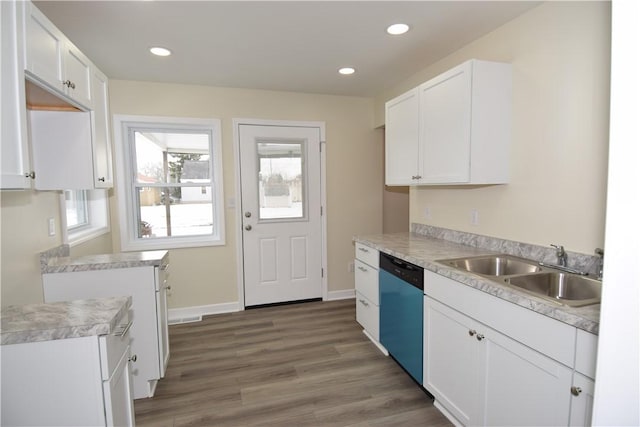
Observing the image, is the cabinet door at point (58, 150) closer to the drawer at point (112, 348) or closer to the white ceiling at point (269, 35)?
the white ceiling at point (269, 35)

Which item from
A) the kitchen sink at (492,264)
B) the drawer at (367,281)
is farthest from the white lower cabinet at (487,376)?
the drawer at (367,281)

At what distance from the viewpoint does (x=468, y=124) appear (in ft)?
6.74

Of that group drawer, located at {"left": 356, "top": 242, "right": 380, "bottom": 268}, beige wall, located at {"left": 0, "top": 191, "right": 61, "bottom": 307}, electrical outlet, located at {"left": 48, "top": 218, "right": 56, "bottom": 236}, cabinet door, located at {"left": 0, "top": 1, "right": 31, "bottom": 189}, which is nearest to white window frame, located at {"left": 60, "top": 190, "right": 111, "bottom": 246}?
electrical outlet, located at {"left": 48, "top": 218, "right": 56, "bottom": 236}

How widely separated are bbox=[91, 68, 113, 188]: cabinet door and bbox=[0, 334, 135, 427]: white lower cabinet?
1.19 meters

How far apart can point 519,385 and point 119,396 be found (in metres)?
1.69

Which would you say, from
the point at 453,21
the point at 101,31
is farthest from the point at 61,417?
the point at 453,21

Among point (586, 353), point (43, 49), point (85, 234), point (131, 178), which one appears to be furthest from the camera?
point (131, 178)

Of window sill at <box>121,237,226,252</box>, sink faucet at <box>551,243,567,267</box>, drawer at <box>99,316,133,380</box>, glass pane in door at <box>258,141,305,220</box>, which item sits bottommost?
drawer at <box>99,316,133,380</box>

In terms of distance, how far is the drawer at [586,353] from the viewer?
1116 mm

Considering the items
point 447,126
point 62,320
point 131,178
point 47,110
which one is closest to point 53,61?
point 47,110

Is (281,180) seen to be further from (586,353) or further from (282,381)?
(586,353)

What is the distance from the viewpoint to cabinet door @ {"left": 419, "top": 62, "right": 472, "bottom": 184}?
207 centimetres

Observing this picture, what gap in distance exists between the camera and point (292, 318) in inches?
135

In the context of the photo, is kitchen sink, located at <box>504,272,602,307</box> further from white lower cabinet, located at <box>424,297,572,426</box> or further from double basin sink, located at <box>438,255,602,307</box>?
white lower cabinet, located at <box>424,297,572,426</box>
